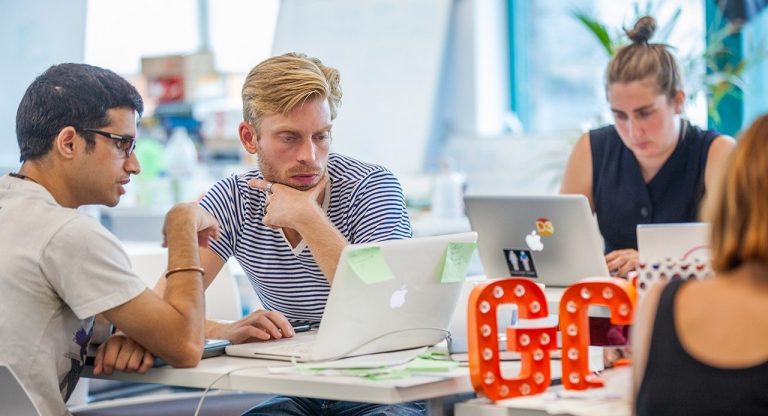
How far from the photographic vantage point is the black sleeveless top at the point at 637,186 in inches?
123

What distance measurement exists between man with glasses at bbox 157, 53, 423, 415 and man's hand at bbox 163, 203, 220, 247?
0.42ft

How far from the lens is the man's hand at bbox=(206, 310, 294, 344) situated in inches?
89.2

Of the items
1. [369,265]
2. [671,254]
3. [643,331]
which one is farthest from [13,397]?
[671,254]

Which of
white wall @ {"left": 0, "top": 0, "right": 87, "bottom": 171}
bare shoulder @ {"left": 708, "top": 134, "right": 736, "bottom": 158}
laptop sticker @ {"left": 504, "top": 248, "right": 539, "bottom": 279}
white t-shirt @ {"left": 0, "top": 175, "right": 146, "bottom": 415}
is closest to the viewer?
white t-shirt @ {"left": 0, "top": 175, "right": 146, "bottom": 415}

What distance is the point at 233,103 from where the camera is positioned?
661cm

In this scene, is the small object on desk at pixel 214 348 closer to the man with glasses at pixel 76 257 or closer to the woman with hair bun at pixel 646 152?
the man with glasses at pixel 76 257

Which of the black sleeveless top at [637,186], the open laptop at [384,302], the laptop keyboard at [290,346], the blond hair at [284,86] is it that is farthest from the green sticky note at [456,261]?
the black sleeveless top at [637,186]

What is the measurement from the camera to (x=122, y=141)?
2.21 metres

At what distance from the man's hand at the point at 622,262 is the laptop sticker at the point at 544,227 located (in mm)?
282

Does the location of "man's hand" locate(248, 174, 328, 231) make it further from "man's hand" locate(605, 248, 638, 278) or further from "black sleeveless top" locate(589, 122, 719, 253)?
"black sleeveless top" locate(589, 122, 719, 253)

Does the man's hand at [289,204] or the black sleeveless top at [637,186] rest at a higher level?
the man's hand at [289,204]

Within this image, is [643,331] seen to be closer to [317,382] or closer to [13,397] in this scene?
[317,382]

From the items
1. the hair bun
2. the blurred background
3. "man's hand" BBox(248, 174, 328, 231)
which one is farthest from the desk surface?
the blurred background

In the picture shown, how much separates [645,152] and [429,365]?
141 centimetres
